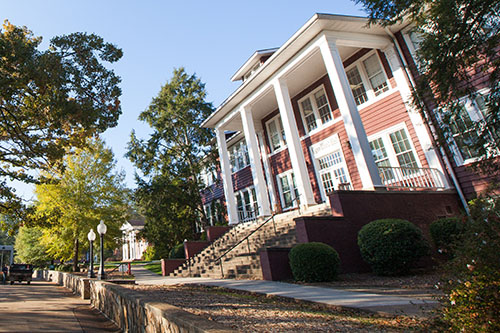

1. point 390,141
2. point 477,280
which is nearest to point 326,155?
point 390,141

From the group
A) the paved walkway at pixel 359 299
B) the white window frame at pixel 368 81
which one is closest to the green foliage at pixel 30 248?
the paved walkway at pixel 359 299

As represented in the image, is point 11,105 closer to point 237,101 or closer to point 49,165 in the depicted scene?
point 49,165

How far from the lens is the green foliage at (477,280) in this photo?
2.35 m

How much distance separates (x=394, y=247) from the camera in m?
8.30

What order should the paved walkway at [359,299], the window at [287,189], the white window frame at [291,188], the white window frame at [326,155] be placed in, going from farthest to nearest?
the window at [287,189] < the white window frame at [291,188] < the white window frame at [326,155] < the paved walkway at [359,299]

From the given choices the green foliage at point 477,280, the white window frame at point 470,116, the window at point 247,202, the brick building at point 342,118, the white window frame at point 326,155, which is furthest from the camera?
the window at point 247,202

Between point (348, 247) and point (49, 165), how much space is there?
1046cm

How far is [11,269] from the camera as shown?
1922cm

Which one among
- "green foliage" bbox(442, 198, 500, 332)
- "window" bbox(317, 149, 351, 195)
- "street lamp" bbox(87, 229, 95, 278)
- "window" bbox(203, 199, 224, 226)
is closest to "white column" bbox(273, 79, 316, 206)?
"window" bbox(317, 149, 351, 195)

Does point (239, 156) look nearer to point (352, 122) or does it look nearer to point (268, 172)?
point (268, 172)

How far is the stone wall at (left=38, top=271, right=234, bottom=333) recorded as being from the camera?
2588mm

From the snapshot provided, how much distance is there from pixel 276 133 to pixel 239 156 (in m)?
4.59

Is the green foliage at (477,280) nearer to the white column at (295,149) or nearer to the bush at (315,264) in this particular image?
the bush at (315,264)

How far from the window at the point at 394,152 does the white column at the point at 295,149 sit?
3024 millimetres
